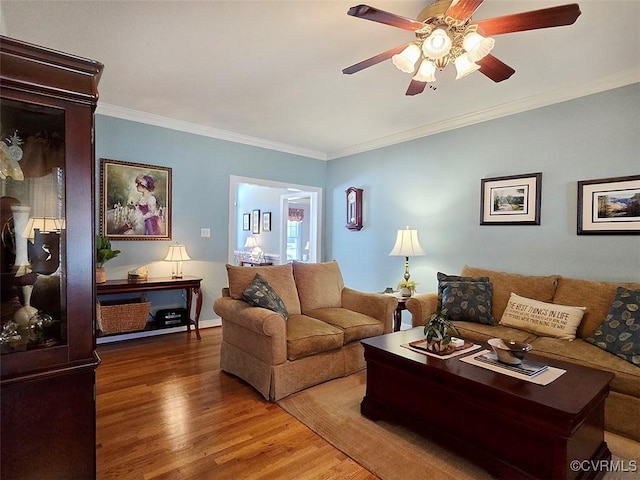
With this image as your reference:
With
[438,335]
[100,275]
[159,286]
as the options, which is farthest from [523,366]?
[100,275]

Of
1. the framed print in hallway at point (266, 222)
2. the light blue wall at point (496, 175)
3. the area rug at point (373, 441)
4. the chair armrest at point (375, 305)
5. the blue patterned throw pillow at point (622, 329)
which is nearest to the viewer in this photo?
the area rug at point (373, 441)

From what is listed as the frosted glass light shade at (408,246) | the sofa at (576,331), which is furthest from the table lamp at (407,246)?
the sofa at (576,331)

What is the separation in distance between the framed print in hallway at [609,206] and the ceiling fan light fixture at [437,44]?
204 cm

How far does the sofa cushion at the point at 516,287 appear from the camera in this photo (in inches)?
119

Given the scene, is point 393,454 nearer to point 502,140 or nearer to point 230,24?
point 230,24

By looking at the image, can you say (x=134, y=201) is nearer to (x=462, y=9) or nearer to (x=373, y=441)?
(x=373, y=441)

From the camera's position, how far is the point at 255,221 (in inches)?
325

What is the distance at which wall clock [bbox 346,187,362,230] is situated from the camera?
508 centimetres

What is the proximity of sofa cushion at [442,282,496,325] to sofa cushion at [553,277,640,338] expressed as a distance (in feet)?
1.79

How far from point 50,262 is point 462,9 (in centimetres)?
208

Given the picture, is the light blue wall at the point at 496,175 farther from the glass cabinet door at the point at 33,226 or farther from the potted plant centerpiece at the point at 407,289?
the glass cabinet door at the point at 33,226

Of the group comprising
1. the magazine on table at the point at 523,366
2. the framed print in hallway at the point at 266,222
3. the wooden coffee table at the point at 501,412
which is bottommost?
the wooden coffee table at the point at 501,412

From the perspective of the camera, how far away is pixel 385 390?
2.24 metres

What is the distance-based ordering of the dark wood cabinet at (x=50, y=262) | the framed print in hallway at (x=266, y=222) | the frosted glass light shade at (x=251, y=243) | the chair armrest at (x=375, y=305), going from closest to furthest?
the dark wood cabinet at (x=50, y=262) < the chair armrest at (x=375, y=305) < the framed print in hallway at (x=266, y=222) < the frosted glass light shade at (x=251, y=243)
